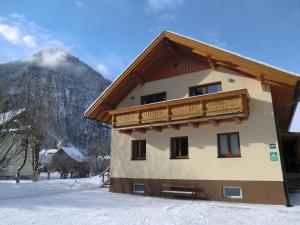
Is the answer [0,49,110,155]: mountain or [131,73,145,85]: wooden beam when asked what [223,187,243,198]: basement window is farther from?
[0,49,110,155]: mountain

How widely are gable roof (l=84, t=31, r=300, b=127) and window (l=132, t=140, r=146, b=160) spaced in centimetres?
314

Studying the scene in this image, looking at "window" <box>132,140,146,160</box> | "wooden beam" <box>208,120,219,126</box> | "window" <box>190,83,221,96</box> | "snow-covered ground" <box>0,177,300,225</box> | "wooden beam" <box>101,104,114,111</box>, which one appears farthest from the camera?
"wooden beam" <box>101,104,114,111</box>

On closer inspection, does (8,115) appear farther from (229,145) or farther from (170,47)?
(229,145)

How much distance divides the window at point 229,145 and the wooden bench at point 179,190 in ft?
7.51

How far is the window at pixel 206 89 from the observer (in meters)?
15.6

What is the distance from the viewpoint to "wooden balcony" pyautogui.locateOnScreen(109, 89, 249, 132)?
1327 cm

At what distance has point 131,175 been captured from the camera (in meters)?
17.0

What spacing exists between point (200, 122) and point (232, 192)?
12.1ft

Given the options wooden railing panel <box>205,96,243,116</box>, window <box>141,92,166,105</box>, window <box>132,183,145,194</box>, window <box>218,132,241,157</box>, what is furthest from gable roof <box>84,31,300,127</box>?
window <box>132,183,145,194</box>

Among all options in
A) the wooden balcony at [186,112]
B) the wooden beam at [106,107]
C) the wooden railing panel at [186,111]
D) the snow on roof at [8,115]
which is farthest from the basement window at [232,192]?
the snow on roof at [8,115]

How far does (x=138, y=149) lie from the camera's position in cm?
1750

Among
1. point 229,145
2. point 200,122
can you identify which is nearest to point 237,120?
point 229,145

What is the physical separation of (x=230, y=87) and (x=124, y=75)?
6.18 meters

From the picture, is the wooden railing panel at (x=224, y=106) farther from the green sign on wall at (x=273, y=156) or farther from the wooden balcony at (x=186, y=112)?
the green sign on wall at (x=273, y=156)
